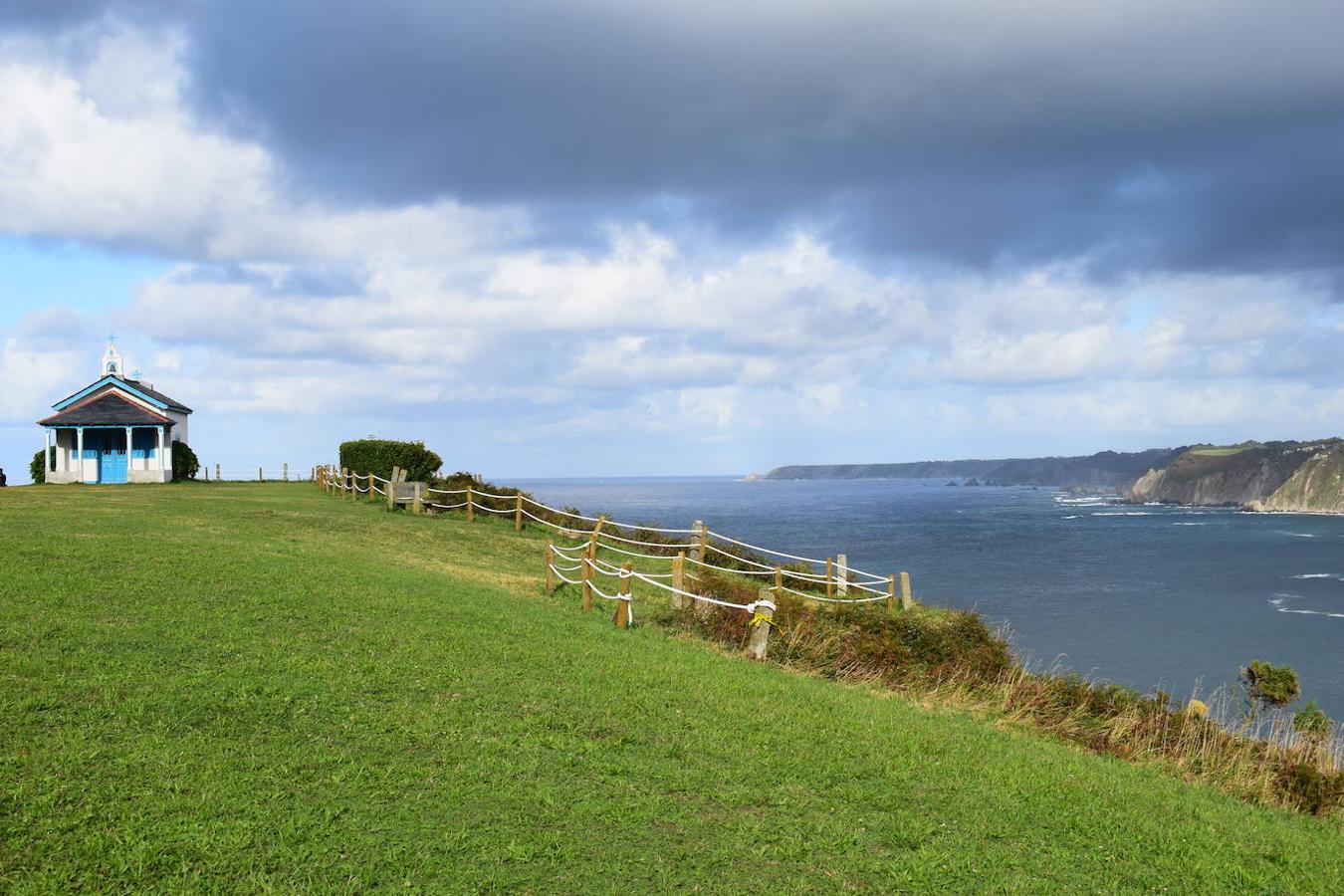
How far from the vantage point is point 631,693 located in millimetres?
9867

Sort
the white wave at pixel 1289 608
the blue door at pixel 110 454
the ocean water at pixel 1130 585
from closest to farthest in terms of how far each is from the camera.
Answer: the ocean water at pixel 1130 585
the blue door at pixel 110 454
the white wave at pixel 1289 608

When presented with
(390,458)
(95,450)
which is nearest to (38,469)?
(95,450)

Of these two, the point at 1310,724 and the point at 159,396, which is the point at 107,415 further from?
the point at 1310,724

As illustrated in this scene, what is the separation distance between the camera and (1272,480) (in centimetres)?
17500

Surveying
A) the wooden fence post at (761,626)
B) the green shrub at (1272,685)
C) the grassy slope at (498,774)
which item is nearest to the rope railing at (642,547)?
the wooden fence post at (761,626)

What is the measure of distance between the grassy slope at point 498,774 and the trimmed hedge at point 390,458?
26.8 m

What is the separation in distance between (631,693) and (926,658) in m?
8.41

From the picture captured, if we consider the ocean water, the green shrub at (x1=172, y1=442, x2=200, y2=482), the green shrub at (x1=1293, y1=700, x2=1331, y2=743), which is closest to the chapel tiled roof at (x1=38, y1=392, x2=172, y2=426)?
the green shrub at (x1=172, y1=442, x2=200, y2=482)

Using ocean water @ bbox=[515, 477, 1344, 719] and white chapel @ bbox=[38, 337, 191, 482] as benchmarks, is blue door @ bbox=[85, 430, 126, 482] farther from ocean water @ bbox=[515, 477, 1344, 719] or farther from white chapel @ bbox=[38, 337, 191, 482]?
ocean water @ bbox=[515, 477, 1344, 719]

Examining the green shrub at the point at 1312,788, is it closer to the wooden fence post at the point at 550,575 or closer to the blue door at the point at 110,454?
the wooden fence post at the point at 550,575

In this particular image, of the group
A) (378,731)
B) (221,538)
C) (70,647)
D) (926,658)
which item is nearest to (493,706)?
(378,731)

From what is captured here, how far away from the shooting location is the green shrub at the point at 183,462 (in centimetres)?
4647

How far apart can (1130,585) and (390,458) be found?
142 feet

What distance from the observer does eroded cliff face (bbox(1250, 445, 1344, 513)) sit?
508 ft
